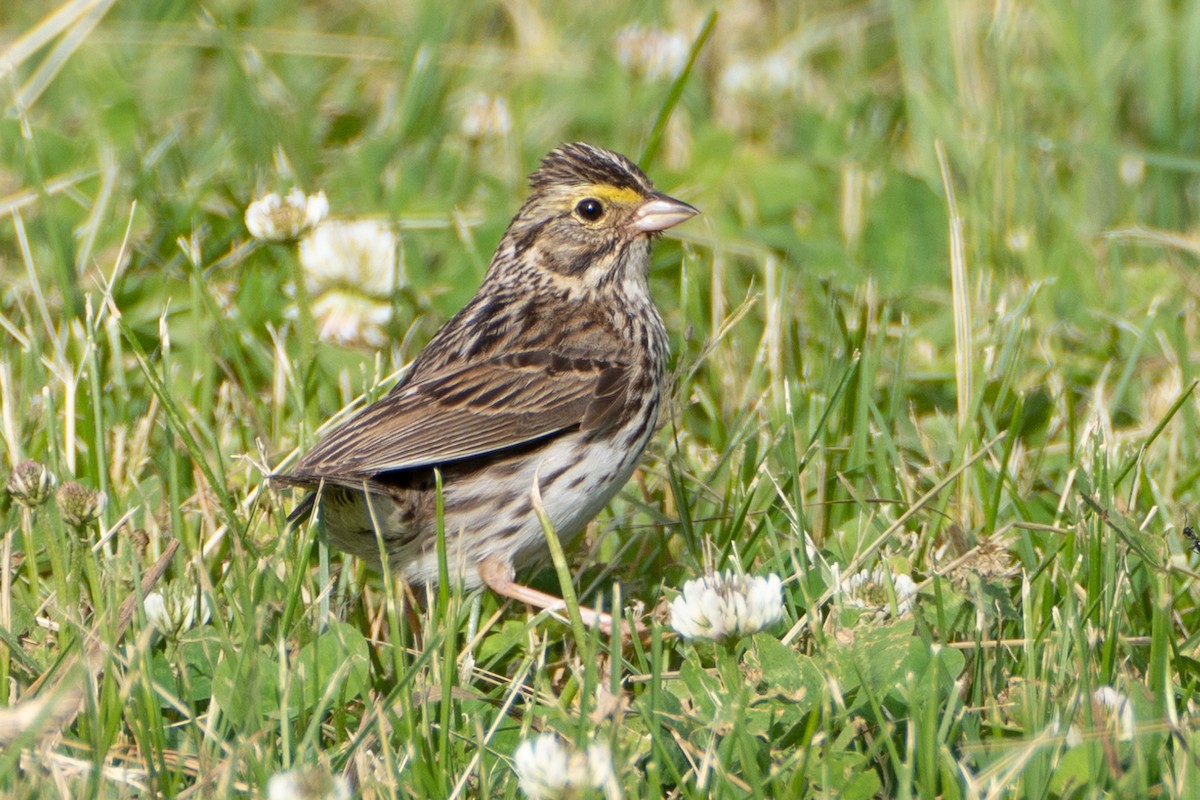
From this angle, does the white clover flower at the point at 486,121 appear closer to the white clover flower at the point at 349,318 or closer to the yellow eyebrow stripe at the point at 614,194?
the white clover flower at the point at 349,318

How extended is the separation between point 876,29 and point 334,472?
504cm

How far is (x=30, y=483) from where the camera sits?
10.9ft

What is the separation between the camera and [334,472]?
3.52 metres

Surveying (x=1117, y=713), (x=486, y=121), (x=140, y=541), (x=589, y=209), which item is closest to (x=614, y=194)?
(x=589, y=209)

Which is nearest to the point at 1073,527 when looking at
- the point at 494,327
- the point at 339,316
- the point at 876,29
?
the point at 494,327

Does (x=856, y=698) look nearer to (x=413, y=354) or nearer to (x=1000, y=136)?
(x=413, y=354)

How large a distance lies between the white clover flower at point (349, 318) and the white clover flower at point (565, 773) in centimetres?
238

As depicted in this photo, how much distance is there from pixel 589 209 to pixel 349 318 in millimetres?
814

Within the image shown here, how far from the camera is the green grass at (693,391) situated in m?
2.97

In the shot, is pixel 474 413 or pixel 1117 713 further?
pixel 474 413

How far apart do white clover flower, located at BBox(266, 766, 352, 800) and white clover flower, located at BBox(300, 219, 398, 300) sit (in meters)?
2.41

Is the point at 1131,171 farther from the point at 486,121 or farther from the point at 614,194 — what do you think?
the point at 614,194

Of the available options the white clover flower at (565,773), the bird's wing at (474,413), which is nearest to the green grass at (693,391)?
the white clover flower at (565,773)

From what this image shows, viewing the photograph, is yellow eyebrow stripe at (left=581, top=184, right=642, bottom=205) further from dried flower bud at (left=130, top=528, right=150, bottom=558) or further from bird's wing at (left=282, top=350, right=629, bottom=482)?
dried flower bud at (left=130, top=528, right=150, bottom=558)
